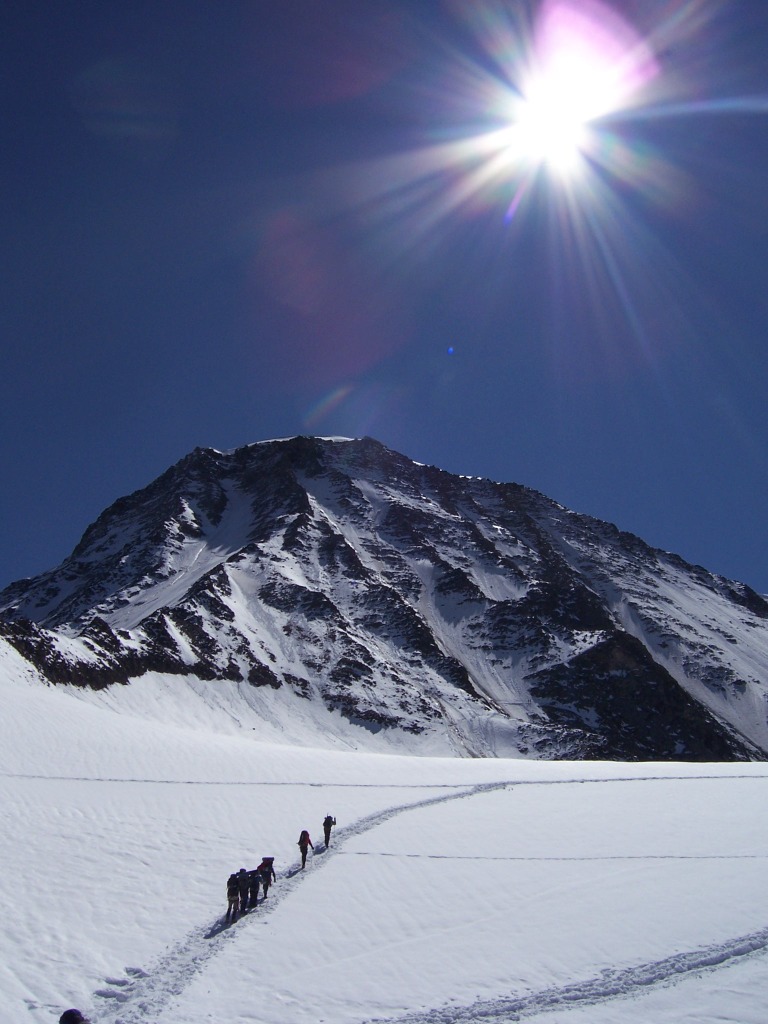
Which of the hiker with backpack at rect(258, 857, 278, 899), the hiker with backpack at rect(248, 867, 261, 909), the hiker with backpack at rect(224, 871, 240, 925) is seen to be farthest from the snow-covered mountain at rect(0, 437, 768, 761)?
the hiker with backpack at rect(224, 871, 240, 925)

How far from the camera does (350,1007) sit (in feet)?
37.4

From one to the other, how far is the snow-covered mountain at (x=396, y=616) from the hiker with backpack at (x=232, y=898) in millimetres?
37632

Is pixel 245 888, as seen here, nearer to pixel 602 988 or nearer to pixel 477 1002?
pixel 477 1002

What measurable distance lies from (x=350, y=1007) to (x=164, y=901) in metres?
6.19

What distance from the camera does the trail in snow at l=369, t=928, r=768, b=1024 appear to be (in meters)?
11.3

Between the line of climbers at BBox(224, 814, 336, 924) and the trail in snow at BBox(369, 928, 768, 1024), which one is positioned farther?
the line of climbers at BBox(224, 814, 336, 924)

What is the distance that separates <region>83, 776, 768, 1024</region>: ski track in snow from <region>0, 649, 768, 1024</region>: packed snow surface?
5cm

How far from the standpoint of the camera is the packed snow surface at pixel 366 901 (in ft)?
A: 38.4

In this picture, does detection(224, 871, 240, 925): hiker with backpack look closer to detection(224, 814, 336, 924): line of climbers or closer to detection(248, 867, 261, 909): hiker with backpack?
detection(224, 814, 336, 924): line of climbers

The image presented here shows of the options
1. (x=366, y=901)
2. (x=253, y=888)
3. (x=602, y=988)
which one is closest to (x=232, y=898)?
(x=253, y=888)

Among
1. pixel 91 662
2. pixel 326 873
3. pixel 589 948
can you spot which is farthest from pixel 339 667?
pixel 589 948

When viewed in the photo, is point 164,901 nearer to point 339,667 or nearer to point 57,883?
point 57,883

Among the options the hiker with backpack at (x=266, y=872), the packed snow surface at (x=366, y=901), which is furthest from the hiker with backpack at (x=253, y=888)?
the hiker with backpack at (x=266, y=872)

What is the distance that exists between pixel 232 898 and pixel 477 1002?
5.85 metres
